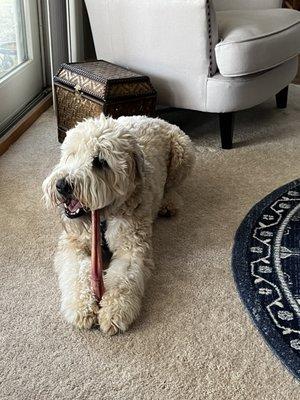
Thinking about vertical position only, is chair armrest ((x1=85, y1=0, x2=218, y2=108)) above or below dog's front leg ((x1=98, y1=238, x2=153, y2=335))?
above

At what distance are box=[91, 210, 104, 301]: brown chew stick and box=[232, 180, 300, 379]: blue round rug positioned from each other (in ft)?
1.39

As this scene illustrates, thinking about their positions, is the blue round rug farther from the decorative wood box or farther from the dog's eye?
the decorative wood box

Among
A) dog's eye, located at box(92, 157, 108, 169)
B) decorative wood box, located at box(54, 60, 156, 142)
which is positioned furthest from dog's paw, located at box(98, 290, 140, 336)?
decorative wood box, located at box(54, 60, 156, 142)

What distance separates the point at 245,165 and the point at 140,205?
928 millimetres

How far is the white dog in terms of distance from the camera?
4.63 ft

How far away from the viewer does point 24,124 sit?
2721mm

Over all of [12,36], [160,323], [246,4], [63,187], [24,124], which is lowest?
[160,323]

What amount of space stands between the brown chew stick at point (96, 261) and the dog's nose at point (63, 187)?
112 mm

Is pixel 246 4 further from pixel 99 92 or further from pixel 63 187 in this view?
pixel 63 187

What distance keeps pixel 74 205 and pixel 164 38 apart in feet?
3.96

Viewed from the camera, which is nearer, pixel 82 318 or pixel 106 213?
pixel 82 318

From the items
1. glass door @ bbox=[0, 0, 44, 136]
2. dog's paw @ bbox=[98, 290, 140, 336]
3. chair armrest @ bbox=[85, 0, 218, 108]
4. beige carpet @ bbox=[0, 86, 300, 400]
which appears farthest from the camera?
glass door @ bbox=[0, 0, 44, 136]

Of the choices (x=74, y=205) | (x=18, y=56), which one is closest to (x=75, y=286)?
(x=74, y=205)

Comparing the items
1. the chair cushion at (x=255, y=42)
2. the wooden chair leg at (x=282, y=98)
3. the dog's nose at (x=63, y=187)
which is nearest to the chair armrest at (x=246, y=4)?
the chair cushion at (x=255, y=42)
